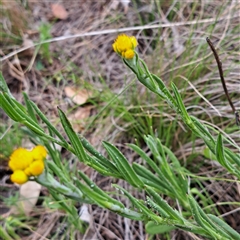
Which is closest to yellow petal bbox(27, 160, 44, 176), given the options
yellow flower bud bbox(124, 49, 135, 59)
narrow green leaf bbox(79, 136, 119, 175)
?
narrow green leaf bbox(79, 136, 119, 175)

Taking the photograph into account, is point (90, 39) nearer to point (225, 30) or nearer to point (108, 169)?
point (225, 30)

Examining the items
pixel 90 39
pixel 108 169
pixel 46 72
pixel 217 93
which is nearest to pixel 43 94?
pixel 46 72

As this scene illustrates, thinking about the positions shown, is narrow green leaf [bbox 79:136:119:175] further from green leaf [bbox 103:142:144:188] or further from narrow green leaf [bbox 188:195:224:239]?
narrow green leaf [bbox 188:195:224:239]

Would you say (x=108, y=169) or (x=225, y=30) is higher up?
(x=108, y=169)

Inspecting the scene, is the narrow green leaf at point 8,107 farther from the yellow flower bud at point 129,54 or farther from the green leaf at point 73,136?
the yellow flower bud at point 129,54

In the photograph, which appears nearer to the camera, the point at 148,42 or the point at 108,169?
the point at 108,169

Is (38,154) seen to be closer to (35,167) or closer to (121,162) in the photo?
(35,167)

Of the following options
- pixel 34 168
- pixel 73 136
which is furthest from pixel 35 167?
pixel 73 136
